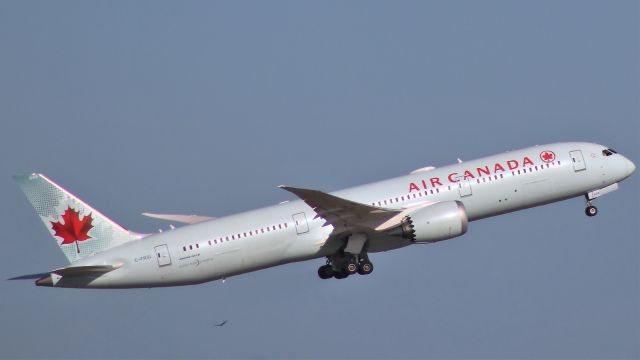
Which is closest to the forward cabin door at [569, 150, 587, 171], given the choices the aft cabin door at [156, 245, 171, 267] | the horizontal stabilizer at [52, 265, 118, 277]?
the aft cabin door at [156, 245, 171, 267]

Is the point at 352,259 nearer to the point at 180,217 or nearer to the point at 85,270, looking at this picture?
the point at 180,217

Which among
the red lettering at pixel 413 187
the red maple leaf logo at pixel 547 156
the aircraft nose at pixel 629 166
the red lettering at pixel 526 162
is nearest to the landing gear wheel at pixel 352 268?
the red lettering at pixel 413 187

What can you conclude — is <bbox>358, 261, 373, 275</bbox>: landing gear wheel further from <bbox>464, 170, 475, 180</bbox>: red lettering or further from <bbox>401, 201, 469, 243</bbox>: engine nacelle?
<bbox>464, 170, 475, 180</bbox>: red lettering

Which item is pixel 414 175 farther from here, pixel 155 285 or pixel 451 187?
pixel 155 285

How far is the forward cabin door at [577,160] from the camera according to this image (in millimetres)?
56753

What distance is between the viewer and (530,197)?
5591 cm

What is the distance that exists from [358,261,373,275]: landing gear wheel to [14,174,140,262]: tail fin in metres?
11.0

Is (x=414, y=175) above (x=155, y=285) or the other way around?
above

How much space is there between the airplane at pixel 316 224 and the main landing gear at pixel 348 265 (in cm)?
6

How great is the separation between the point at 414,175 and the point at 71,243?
16987mm

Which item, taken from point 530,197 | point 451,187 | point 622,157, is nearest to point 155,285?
point 451,187

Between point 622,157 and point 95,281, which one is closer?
point 95,281

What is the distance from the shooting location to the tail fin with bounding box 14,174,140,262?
54344 millimetres

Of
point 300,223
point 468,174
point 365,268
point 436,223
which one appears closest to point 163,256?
point 300,223
